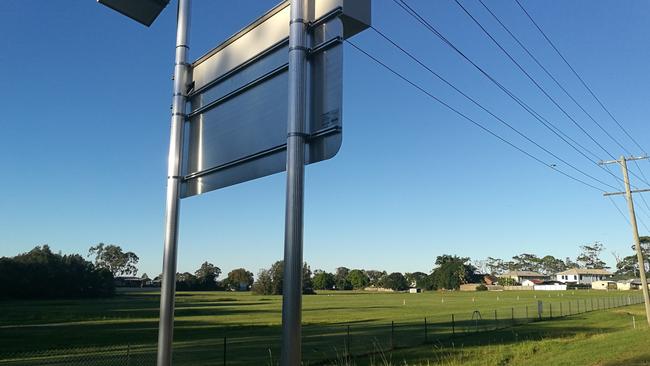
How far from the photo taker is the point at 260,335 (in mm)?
32500

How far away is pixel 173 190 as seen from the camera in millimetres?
5047

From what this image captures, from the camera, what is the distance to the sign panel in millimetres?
3637

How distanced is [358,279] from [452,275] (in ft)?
119

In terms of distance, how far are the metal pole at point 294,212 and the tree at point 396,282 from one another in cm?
18466

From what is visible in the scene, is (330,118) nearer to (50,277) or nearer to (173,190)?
(173,190)

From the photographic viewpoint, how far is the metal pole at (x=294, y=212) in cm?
351

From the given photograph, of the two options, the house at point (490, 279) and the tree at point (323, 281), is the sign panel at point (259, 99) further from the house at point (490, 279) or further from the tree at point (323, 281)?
the house at point (490, 279)

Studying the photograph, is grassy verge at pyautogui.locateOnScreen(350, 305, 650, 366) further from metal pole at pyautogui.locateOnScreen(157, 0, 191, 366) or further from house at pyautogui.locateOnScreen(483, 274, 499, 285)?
house at pyautogui.locateOnScreen(483, 274, 499, 285)

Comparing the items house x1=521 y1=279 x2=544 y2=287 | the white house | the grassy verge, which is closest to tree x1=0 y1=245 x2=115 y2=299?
the grassy verge

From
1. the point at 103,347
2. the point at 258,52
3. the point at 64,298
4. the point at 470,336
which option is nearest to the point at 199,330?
the point at 103,347

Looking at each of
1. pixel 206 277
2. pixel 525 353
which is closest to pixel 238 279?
pixel 206 277

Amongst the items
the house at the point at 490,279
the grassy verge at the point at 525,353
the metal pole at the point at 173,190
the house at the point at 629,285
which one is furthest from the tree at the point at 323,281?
the metal pole at the point at 173,190

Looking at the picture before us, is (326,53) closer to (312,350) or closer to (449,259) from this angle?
(312,350)

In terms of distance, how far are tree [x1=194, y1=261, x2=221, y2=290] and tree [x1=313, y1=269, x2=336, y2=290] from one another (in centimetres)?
3399
